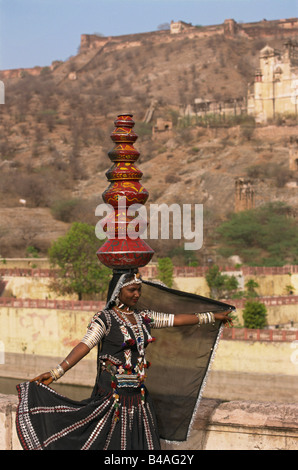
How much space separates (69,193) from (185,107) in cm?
1629

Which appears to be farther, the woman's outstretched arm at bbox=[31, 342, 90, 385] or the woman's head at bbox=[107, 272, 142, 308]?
the woman's head at bbox=[107, 272, 142, 308]

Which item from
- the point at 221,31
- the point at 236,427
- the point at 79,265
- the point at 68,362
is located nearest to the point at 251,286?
the point at 79,265

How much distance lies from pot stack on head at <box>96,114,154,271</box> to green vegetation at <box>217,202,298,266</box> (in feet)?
90.2

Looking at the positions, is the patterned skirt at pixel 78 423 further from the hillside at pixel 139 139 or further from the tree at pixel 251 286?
the hillside at pixel 139 139

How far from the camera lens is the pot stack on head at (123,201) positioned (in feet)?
17.6

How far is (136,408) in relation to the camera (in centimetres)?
490

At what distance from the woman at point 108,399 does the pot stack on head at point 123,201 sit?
0.27m

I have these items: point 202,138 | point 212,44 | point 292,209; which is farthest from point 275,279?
point 212,44

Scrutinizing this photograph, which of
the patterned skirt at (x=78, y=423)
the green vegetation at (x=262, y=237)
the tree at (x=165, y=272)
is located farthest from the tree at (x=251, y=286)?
the patterned skirt at (x=78, y=423)

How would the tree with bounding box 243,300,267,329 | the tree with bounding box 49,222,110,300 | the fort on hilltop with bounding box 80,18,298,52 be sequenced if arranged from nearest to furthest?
the tree with bounding box 243,300,267,329
the tree with bounding box 49,222,110,300
the fort on hilltop with bounding box 80,18,298,52

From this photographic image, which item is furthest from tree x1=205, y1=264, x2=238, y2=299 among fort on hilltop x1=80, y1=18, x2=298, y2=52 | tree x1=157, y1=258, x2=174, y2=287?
fort on hilltop x1=80, y1=18, x2=298, y2=52

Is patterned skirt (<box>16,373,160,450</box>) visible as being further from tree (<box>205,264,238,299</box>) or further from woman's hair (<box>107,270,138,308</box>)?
tree (<box>205,264,238,299</box>)

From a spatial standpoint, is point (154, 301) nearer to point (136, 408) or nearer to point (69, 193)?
point (136, 408)

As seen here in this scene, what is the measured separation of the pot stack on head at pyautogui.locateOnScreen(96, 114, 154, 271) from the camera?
17.6 feet
